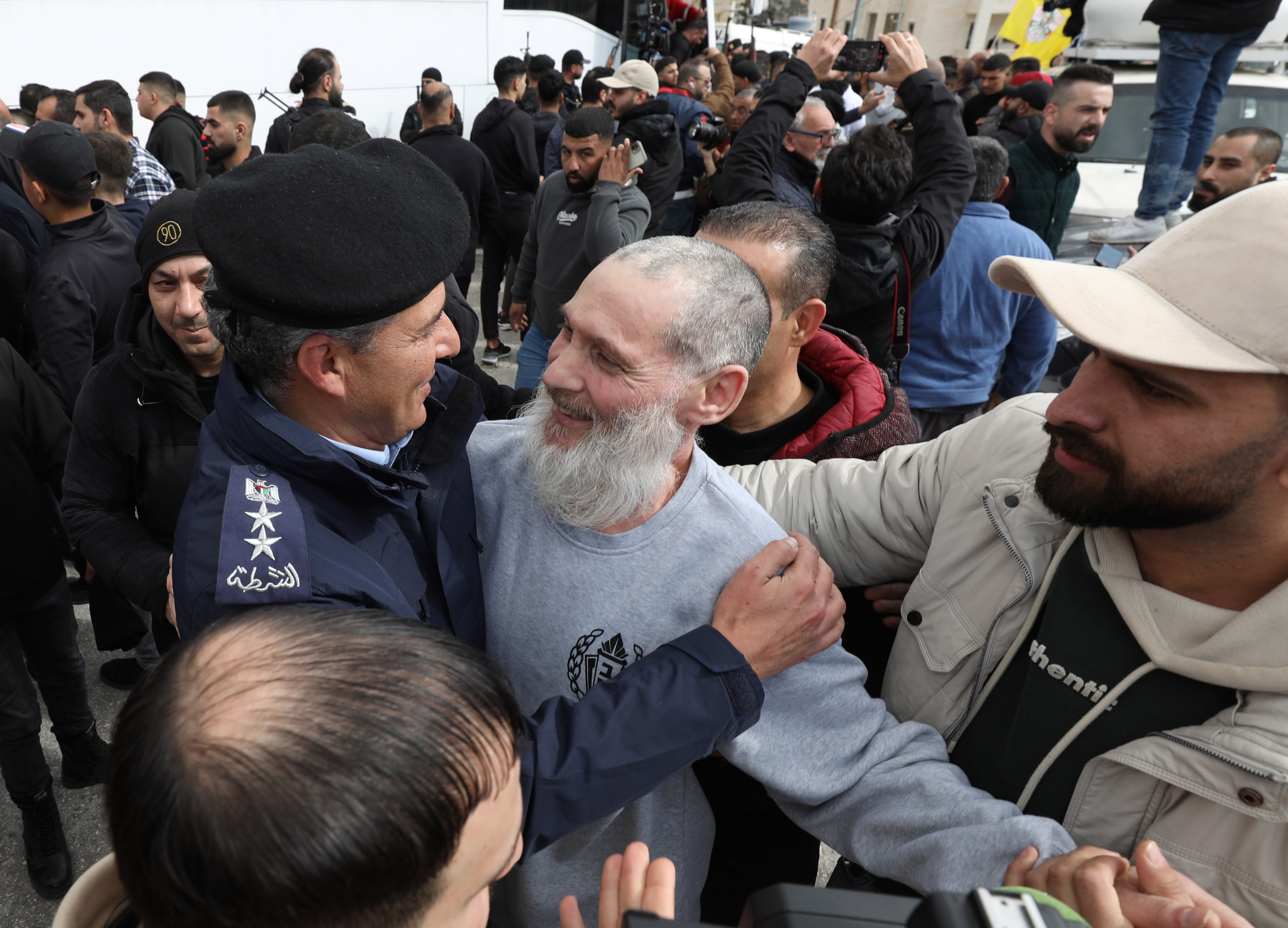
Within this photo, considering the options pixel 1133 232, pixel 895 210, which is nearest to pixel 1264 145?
pixel 1133 232

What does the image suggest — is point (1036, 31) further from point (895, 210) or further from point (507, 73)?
point (895, 210)

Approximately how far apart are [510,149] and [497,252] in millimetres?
927

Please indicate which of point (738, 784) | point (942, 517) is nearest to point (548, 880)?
point (738, 784)

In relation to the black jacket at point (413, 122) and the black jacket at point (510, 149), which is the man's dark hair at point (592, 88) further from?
the black jacket at point (413, 122)

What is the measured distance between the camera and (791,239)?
2318mm

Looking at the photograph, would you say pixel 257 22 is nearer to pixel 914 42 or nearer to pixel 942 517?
pixel 914 42

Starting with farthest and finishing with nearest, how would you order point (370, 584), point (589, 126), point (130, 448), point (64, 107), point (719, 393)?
point (64, 107)
point (589, 126)
point (130, 448)
point (719, 393)
point (370, 584)

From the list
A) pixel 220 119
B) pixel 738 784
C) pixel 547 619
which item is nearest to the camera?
pixel 547 619

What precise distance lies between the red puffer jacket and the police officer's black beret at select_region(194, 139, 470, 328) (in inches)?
42.2

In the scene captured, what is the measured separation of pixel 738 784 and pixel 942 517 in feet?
2.54

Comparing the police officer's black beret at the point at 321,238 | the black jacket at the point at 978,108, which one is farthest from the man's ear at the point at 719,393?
the black jacket at the point at 978,108

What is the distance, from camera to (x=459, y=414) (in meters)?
1.56

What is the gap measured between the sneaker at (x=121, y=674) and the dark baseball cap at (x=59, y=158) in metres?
1.99

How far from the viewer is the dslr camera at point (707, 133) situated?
19.7ft
